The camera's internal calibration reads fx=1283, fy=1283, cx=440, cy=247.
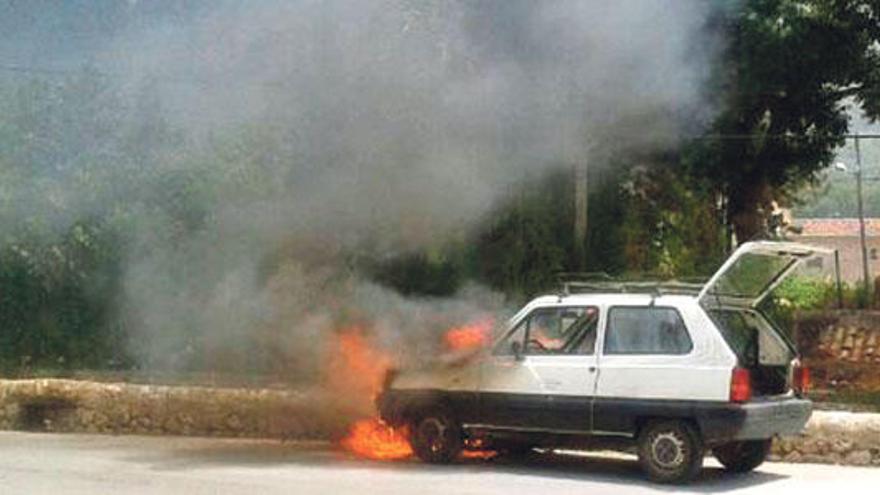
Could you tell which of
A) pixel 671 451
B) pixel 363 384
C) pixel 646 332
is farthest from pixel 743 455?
pixel 363 384

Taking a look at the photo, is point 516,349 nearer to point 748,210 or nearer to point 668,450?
point 668,450

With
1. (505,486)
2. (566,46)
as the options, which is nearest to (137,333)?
(566,46)

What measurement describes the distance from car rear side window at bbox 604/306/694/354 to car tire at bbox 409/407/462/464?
5.42 feet

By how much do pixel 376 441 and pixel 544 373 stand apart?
2.63 m

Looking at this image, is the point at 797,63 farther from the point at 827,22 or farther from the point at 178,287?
the point at 178,287

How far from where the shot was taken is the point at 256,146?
1497 cm

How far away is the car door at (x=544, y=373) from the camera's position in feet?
35.3

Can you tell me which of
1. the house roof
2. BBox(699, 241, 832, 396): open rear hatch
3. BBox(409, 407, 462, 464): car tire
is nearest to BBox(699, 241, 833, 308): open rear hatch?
BBox(699, 241, 832, 396): open rear hatch

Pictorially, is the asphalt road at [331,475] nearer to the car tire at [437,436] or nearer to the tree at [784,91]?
the car tire at [437,436]

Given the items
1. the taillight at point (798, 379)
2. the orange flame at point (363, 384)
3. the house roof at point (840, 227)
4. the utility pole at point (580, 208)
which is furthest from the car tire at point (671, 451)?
the house roof at point (840, 227)

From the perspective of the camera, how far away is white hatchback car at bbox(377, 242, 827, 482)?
1030cm

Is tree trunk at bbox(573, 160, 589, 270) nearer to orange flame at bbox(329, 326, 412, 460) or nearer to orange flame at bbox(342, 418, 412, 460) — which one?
orange flame at bbox(329, 326, 412, 460)

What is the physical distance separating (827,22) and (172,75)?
861 centimetres

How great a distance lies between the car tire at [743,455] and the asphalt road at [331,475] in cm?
12
